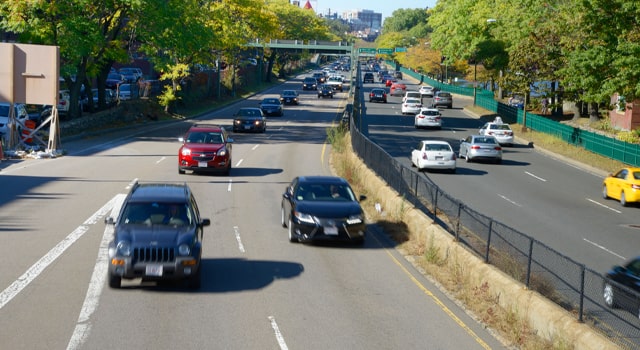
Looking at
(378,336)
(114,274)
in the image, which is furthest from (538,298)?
(114,274)

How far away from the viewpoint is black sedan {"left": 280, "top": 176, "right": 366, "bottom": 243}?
62.6 ft

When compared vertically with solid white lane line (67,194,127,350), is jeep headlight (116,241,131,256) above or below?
above

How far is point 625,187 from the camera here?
31500 millimetres

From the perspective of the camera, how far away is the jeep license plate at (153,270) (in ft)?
46.1

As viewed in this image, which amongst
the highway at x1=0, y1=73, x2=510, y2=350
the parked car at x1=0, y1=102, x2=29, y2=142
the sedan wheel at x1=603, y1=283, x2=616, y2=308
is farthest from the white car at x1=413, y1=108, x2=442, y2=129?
the sedan wheel at x1=603, y1=283, x2=616, y2=308

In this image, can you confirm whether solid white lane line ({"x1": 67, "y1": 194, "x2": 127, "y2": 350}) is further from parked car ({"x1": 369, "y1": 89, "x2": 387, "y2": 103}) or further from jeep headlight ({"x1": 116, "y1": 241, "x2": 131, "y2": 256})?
parked car ({"x1": 369, "y1": 89, "x2": 387, "y2": 103})

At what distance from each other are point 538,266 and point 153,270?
6379 mm

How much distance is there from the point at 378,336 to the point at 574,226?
15.4 meters

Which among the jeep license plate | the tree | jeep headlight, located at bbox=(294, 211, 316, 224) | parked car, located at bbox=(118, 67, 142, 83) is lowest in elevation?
Answer: the jeep license plate

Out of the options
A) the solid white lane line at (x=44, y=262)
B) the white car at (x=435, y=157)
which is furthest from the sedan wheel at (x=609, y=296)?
the white car at (x=435, y=157)

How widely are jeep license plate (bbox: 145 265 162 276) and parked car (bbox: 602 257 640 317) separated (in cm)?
704

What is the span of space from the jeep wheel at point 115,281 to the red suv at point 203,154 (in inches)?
635

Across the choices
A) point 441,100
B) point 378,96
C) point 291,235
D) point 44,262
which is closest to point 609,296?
point 291,235

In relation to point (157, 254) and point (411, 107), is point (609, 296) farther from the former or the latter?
point (411, 107)
